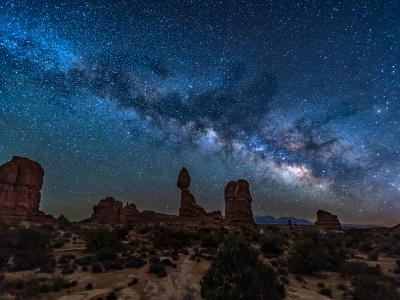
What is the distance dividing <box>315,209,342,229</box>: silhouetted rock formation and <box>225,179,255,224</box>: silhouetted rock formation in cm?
2087

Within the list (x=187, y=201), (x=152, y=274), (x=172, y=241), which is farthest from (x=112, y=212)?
(x=152, y=274)

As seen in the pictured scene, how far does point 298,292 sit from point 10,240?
21.9 meters

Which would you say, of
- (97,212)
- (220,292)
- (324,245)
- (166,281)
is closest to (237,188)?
(97,212)

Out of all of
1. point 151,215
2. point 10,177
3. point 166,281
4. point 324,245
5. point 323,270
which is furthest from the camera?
point 151,215

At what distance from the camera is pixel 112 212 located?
8131cm

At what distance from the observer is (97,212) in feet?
268

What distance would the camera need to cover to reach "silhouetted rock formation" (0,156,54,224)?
60.5 m

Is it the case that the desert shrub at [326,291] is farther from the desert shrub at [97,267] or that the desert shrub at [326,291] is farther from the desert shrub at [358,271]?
the desert shrub at [97,267]

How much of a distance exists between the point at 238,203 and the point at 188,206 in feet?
41.8

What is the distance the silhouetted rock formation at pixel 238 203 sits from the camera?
73.2 m

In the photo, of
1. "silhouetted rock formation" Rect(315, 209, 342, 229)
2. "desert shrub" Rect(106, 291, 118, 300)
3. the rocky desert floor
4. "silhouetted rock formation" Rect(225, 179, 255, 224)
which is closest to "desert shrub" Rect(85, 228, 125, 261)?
the rocky desert floor

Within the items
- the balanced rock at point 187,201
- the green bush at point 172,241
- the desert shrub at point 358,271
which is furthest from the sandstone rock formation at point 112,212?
the desert shrub at point 358,271

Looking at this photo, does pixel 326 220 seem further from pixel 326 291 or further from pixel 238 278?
pixel 238 278

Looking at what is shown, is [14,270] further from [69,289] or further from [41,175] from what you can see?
[41,175]
